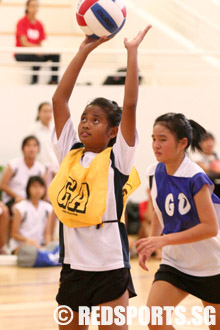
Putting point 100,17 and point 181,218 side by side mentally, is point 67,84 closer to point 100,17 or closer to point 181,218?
point 100,17

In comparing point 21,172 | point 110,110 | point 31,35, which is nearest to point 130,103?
point 110,110

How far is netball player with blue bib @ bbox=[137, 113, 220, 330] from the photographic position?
308 cm

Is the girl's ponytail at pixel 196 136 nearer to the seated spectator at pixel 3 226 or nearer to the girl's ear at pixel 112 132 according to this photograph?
Answer: the girl's ear at pixel 112 132

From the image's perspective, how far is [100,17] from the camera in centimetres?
307

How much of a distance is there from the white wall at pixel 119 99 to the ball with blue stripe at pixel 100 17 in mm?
5756

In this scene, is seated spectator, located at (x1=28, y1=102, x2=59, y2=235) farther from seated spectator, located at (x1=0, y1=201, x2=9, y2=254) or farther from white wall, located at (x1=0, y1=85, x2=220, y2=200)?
white wall, located at (x1=0, y1=85, x2=220, y2=200)

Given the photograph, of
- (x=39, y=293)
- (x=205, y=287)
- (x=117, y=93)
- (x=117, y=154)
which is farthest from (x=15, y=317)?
(x=117, y=93)

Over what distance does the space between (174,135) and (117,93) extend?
5897 mm

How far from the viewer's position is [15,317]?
462 centimetres

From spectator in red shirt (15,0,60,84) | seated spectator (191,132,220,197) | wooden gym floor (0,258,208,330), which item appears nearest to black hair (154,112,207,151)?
wooden gym floor (0,258,208,330)

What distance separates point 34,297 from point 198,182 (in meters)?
2.68

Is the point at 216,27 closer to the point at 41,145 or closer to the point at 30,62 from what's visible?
the point at 30,62

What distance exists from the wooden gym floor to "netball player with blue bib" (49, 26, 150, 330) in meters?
1.69

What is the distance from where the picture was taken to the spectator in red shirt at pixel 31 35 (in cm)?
896
